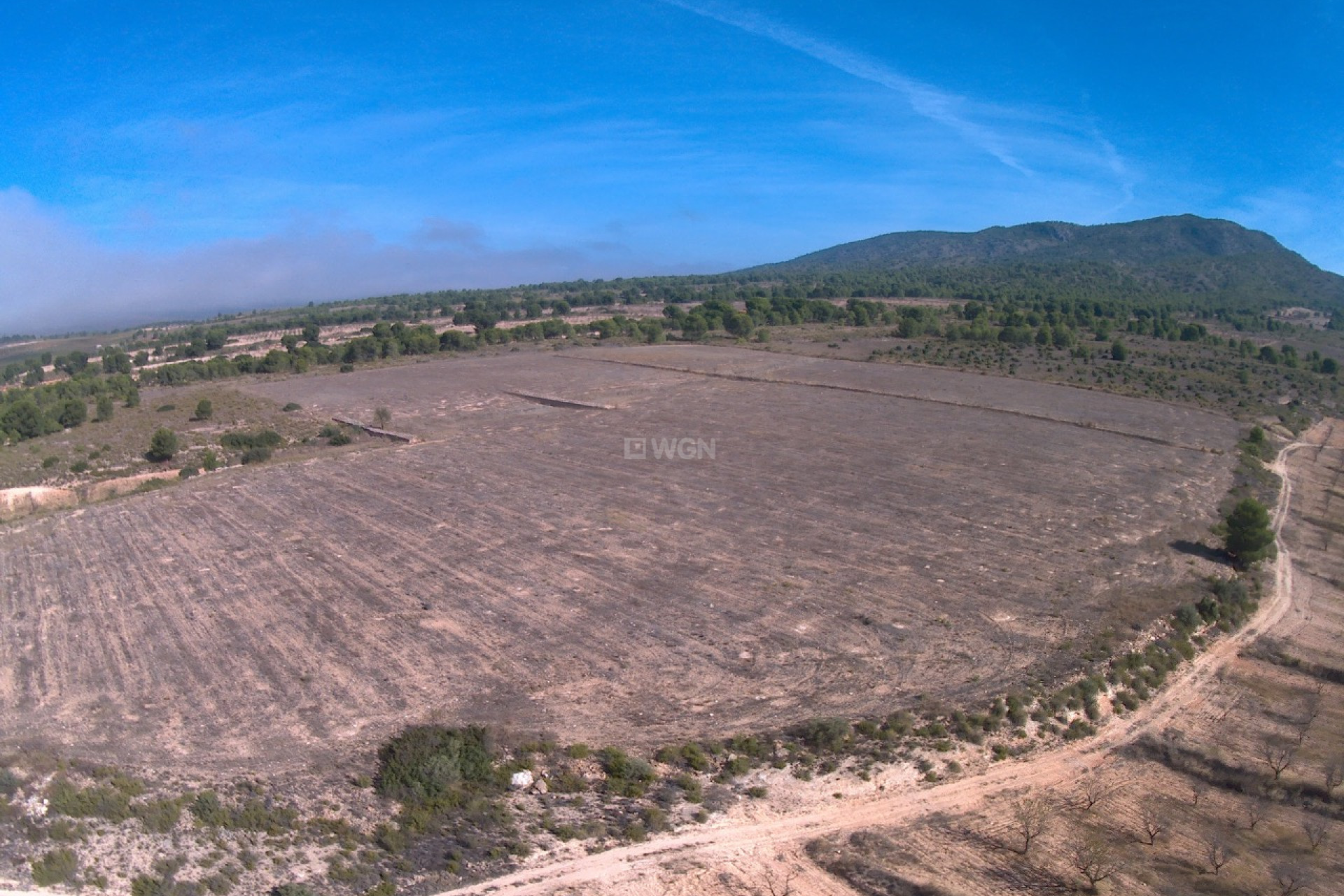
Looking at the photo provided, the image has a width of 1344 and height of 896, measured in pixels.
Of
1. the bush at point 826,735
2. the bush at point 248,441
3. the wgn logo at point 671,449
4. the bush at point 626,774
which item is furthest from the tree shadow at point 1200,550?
the bush at point 248,441

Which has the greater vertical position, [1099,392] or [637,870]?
[1099,392]

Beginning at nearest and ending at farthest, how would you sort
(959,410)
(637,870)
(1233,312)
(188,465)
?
(637,870) < (188,465) < (959,410) < (1233,312)

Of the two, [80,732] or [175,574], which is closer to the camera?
[80,732]

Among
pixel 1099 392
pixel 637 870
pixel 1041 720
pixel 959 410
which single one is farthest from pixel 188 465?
pixel 1099 392

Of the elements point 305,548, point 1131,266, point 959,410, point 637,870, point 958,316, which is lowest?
point 637,870

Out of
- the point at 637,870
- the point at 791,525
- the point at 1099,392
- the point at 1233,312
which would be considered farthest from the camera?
the point at 1233,312

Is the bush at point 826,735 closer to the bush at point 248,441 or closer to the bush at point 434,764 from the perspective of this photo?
the bush at point 434,764

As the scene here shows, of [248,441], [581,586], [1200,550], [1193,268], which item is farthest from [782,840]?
[1193,268]

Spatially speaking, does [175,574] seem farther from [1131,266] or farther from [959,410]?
[1131,266]
